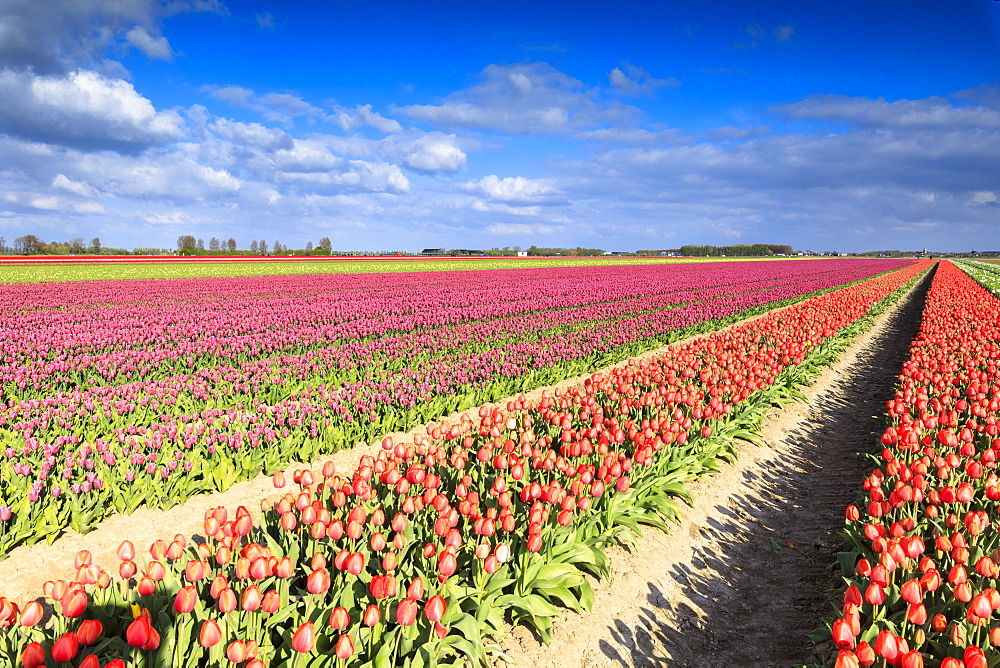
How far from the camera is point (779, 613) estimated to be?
420 cm

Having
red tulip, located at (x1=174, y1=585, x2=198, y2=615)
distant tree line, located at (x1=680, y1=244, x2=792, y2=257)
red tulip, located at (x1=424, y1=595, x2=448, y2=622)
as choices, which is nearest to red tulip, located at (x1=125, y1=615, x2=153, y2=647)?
red tulip, located at (x1=174, y1=585, x2=198, y2=615)

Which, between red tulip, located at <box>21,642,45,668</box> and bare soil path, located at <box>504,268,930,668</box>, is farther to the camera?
bare soil path, located at <box>504,268,930,668</box>

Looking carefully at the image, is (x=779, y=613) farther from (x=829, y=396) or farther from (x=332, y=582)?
(x=829, y=396)

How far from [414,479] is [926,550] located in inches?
152

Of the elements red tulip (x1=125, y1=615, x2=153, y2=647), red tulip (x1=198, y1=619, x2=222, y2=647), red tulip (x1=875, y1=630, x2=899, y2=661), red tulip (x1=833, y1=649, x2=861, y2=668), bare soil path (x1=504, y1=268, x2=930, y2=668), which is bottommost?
bare soil path (x1=504, y1=268, x2=930, y2=668)

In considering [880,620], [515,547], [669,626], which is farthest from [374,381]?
[880,620]

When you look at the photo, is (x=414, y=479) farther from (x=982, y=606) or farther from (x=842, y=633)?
(x=982, y=606)

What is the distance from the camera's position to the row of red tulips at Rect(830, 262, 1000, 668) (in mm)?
2691

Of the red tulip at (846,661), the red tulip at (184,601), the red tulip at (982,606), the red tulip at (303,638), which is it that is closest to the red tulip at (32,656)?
the red tulip at (184,601)

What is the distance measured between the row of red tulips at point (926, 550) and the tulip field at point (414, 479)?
23 mm

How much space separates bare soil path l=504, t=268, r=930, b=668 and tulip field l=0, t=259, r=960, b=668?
229mm

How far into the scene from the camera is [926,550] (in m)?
4.11

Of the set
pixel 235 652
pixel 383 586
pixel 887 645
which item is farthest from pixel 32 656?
pixel 887 645

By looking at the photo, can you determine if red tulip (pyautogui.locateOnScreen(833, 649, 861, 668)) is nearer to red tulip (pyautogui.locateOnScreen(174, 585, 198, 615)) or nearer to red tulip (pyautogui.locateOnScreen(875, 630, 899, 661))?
red tulip (pyautogui.locateOnScreen(875, 630, 899, 661))
